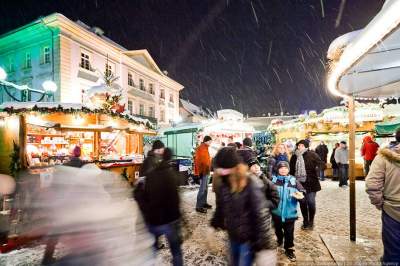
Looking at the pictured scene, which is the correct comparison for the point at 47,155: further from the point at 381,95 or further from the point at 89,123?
the point at 381,95

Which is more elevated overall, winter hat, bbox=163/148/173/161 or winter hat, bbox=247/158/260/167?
winter hat, bbox=163/148/173/161

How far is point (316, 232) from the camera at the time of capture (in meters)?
5.73

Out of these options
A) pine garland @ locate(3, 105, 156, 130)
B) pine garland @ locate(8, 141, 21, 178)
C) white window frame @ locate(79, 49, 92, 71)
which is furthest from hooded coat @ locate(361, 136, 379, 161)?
white window frame @ locate(79, 49, 92, 71)

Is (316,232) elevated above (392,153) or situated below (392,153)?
below

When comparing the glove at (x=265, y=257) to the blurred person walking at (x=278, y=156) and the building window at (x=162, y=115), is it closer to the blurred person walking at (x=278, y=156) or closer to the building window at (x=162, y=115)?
the blurred person walking at (x=278, y=156)

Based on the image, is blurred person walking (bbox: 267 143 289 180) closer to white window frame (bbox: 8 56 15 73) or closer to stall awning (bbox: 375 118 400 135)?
stall awning (bbox: 375 118 400 135)

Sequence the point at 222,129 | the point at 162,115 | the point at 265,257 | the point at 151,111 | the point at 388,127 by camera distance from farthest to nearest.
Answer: the point at 162,115, the point at 151,111, the point at 222,129, the point at 388,127, the point at 265,257

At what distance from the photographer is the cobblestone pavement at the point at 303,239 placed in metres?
4.46

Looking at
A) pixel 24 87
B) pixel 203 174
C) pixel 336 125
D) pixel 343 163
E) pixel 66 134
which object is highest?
pixel 24 87

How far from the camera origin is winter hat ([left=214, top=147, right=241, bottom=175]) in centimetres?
284

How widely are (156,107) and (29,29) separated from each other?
16.6m

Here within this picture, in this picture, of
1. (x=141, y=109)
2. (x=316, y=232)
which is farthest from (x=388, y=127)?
(x=141, y=109)

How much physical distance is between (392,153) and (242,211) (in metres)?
1.84

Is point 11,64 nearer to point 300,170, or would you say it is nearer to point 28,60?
point 28,60
